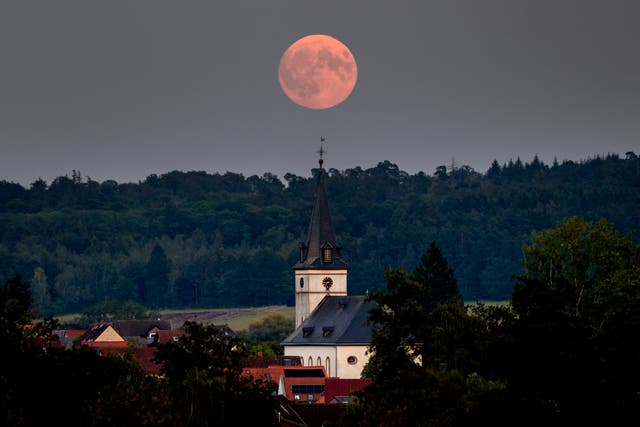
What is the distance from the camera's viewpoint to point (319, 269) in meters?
134

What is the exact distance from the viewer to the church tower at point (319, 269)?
442 ft

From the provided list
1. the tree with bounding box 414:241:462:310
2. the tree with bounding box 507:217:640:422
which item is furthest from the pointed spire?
the tree with bounding box 507:217:640:422

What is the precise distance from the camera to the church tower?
442 feet

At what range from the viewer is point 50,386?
51.9 metres

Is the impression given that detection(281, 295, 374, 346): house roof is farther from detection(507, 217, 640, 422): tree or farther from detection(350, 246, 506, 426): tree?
Answer: detection(350, 246, 506, 426): tree

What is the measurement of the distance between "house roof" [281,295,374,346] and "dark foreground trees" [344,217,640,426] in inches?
2134

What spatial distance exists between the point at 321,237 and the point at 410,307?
7567 cm

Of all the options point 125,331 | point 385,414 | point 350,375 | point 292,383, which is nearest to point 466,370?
point 385,414

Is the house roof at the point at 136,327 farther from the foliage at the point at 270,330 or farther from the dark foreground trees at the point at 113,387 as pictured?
the dark foreground trees at the point at 113,387

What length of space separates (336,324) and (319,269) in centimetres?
635

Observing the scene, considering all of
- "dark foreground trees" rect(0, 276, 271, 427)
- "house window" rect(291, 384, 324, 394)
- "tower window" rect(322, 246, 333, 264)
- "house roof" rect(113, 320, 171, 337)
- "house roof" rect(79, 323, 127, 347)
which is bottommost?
"house window" rect(291, 384, 324, 394)

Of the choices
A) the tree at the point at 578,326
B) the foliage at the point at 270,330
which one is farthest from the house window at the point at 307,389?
the foliage at the point at 270,330

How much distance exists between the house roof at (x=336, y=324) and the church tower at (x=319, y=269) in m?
1.04

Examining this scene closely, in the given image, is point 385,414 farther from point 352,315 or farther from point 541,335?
point 352,315
